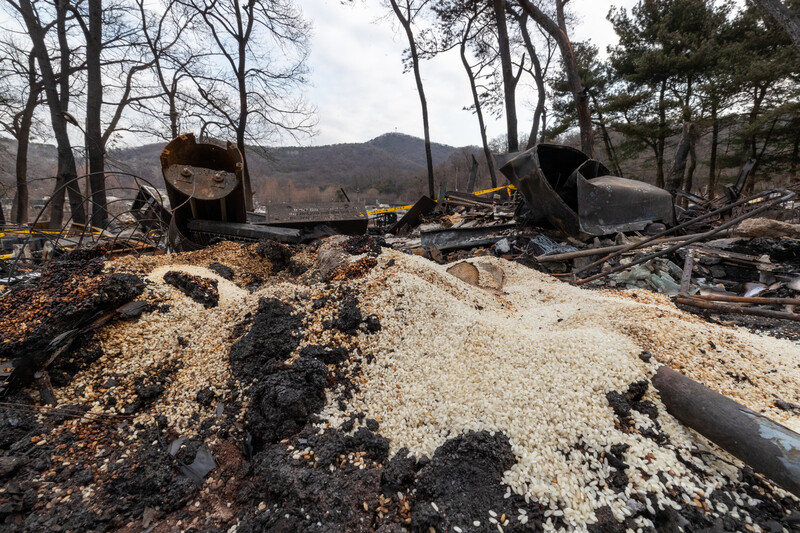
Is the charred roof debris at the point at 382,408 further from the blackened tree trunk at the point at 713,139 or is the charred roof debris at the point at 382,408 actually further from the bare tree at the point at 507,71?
the blackened tree trunk at the point at 713,139

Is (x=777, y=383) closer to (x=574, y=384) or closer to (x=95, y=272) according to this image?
(x=574, y=384)

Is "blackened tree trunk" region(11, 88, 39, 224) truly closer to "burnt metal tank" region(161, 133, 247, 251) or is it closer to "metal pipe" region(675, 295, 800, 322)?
"burnt metal tank" region(161, 133, 247, 251)

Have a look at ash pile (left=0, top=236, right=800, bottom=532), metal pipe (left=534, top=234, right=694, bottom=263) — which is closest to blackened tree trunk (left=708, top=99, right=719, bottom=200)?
metal pipe (left=534, top=234, right=694, bottom=263)

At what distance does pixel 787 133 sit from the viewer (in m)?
13.0

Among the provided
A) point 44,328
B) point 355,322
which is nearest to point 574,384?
point 355,322

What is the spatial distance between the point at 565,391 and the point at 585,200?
456 cm

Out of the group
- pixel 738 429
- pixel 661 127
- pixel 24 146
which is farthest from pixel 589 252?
pixel 24 146

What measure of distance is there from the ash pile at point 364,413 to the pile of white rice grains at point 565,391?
1cm

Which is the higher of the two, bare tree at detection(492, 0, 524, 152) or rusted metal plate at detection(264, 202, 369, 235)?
bare tree at detection(492, 0, 524, 152)

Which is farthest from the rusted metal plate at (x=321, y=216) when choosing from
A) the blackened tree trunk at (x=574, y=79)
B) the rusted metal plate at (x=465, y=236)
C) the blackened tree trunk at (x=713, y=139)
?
the blackened tree trunk at (x=713, y=139)

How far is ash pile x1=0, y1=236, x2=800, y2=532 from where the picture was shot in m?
1.35

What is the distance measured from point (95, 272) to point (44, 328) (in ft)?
3.22

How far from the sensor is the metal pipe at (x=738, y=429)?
1208 mm

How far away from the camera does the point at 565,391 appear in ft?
5.75
